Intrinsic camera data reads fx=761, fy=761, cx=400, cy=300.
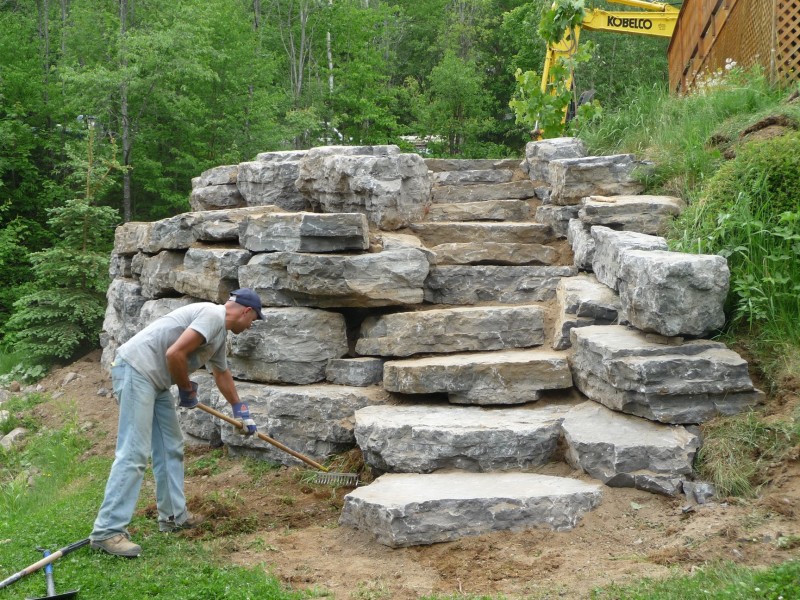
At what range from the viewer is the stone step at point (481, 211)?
846 centimetres

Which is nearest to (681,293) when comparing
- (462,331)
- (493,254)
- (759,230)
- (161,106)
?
(759,230)

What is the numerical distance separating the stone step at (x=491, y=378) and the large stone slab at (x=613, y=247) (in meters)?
0.82

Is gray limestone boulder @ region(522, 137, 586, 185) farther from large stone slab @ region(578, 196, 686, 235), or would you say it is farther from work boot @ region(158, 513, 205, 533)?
work boot @ region(158, 513, 205, 533)

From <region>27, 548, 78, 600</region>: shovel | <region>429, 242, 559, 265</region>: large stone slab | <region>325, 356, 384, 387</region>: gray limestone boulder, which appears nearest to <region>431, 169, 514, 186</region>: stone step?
<region>429, 242, 559, 265</region>: large stone slab

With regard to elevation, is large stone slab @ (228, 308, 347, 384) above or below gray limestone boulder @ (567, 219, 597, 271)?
below

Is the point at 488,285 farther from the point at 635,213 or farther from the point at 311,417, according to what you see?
the point at 311,417

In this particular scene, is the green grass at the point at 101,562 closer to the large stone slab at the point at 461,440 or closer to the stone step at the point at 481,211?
the large stone slab at the point at 461,440

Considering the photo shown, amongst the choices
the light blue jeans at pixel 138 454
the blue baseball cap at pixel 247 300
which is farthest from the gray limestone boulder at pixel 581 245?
the light blue jeans at pixel 138 454

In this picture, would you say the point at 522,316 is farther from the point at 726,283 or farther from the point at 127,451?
the point at 127,451

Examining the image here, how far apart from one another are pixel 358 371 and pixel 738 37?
6.02 meters

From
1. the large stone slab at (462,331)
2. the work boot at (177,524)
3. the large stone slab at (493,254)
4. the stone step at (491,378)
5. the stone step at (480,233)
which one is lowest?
the work boot at (177,524)

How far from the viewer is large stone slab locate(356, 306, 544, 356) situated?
6.48 m

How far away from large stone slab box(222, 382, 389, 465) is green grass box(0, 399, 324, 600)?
4.31 feet

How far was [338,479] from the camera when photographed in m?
5.93
